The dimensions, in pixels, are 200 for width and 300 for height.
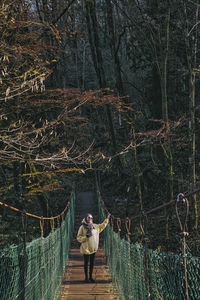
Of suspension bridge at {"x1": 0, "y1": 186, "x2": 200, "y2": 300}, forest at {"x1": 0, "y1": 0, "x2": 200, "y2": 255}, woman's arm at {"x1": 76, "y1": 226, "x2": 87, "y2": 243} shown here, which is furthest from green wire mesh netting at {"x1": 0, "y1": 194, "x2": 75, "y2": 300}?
forest at {"x1": 0, "y1": 0, "x2": 200, "y2": 255}

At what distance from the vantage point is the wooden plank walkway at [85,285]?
18.8 ft

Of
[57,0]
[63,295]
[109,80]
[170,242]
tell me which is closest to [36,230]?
[170,242]

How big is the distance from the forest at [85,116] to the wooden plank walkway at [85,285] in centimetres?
144

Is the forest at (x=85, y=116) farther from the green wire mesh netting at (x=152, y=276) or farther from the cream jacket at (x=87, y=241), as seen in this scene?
the green wire mesh netting at (x=152, y=276)

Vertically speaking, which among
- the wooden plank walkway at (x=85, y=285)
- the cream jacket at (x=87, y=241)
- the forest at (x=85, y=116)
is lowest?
the wooden plank walkway at (x=85, y=285)

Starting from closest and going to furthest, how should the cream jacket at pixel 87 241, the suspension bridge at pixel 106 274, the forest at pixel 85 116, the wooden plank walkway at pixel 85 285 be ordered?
the suspension bridge at pixel 106 274 → the forest at pixel 85 116 → the wooden plank walkway at pixel 85 285 → the cream jacket at pixel 87 241

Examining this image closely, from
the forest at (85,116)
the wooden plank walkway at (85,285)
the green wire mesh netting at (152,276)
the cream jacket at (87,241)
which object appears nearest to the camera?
the green wire mesh netting at (152,276)

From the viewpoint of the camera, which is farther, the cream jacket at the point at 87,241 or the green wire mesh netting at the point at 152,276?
the cream jacket at the point at 87,241

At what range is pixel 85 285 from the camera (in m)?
6.46

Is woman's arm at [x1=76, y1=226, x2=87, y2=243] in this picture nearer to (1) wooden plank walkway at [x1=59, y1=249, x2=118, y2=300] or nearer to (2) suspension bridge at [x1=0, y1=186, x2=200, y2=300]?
(2) suspension bridge at [x1=0, y1=186, x2=200, y2=300]

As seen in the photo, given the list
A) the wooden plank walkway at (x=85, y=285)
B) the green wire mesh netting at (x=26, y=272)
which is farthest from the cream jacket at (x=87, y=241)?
the green wire mesh netting at (x=26, y=272)

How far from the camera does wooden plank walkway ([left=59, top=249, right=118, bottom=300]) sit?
18.8 feet

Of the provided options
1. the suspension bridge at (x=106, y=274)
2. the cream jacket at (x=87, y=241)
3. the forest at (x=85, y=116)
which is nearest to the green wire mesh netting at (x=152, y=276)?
the suspension bridge at (x=106, y=274)

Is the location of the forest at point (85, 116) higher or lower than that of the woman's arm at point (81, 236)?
higher
